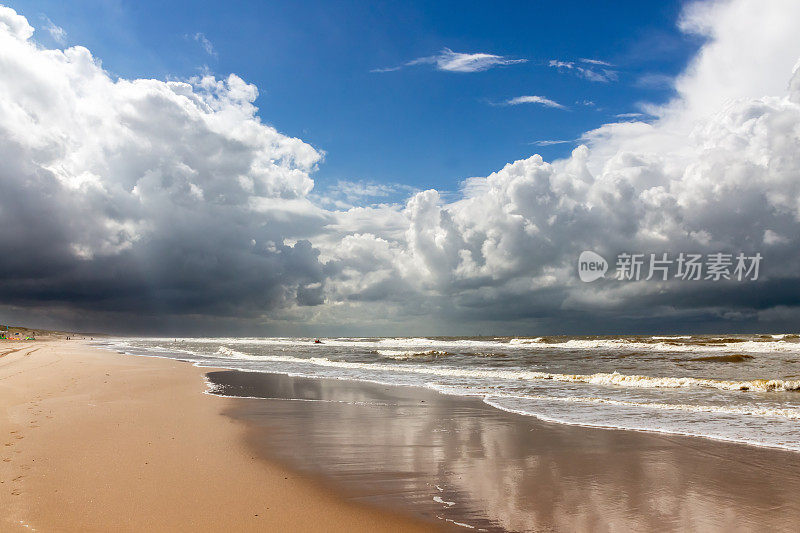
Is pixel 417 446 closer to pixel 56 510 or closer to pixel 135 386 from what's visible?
pixel 56 510

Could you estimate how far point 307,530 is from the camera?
4996mm

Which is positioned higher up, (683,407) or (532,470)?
(683,407)

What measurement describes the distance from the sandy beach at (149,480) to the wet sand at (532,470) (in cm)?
62

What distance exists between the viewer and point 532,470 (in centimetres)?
735

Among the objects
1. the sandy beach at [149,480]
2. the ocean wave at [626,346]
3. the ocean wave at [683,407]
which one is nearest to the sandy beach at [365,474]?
the sandy beach at [149,480]

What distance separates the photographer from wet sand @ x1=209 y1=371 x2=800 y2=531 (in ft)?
18.1

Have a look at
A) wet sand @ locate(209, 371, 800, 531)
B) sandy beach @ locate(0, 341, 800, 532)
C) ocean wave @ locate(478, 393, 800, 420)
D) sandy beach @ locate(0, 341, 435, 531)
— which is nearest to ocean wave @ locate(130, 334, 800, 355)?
ocean wave @ locate(478, 393, 800, 420)

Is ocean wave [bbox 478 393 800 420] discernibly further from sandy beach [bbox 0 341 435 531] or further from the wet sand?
sandy beach [bbox 0 341 435 531]

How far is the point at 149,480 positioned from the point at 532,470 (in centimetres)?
569

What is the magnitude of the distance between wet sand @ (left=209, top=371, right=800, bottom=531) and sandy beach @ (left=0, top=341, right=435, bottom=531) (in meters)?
0.62

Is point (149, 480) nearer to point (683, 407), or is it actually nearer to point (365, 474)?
point (365, 474)

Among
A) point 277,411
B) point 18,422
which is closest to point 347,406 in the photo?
point 277,411

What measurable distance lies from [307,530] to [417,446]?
423cm

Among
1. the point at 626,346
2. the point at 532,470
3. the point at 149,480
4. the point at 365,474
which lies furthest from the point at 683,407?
the point at 626,346
